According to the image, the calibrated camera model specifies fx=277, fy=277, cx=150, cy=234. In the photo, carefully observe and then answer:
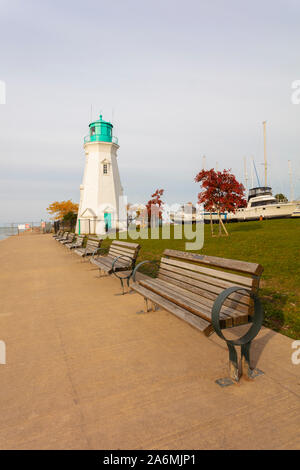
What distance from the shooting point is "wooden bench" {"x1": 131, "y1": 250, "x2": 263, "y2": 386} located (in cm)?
291

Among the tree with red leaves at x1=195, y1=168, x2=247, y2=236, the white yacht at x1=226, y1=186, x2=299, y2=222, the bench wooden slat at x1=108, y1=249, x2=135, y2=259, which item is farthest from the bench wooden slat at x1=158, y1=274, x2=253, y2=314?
the white yacht at x1=226, y1=186, x2=299, y2=222

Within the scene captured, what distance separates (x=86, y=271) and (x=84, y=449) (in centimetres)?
775

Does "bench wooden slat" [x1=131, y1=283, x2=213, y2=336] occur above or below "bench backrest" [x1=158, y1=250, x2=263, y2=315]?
below

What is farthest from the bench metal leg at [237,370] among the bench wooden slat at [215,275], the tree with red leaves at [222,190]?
the tree with red leaves at [222,190]

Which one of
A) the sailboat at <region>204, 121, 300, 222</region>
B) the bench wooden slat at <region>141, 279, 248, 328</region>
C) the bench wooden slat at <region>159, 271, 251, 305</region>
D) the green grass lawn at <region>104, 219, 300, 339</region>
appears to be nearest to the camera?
the bench wooden slat at <region>141, 279, 248, 328</region>

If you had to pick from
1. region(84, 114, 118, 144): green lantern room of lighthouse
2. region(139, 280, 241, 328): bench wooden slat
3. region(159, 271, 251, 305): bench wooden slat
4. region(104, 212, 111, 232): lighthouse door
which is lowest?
region(139, 280, 241, 328): bench wooden slat

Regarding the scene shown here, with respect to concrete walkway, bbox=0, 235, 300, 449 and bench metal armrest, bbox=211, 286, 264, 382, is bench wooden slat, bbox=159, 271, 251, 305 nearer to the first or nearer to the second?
bench metal armrest, bbox=211, 286, 264, 382

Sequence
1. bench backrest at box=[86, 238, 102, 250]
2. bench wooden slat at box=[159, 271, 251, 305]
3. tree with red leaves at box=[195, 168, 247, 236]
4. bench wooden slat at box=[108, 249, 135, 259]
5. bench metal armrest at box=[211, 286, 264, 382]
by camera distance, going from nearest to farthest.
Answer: bench metal armrest at box=[211, 286, 264, 382] → bench wooden slat at box=[159, 271, 251, 305] → bench wooden slat at box=[108, 249, 135, 259] → bench backrest at box=[86, 238, 102, 250] → tree with red leaves at box=[195, 168, 247, 236]

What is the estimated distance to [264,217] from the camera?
1195 inches

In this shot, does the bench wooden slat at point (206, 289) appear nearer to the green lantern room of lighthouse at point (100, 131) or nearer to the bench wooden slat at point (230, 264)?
the bench wooden slat at point (230, 264)

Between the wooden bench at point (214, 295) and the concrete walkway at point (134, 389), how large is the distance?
0.37m

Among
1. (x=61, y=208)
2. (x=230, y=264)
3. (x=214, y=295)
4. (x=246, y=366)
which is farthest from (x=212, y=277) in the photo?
(x=61, y=208)

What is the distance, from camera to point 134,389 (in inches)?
109
